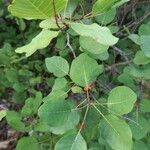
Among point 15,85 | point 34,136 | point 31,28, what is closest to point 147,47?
point 34,136

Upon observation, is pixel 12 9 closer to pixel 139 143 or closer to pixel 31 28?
pixel 139 143

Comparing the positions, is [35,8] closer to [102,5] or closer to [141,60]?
[102,5]

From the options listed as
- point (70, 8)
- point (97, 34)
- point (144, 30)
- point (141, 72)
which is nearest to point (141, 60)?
point (141, 72)

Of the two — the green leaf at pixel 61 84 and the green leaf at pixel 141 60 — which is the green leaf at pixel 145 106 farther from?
the green leaf at pixel 61 84

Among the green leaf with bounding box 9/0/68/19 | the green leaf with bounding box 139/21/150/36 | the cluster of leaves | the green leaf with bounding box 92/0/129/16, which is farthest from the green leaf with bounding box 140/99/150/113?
the green leaf with bounding box 9/0/68/19

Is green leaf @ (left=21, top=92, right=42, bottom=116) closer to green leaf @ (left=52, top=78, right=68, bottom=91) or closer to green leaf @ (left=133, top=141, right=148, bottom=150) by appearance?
green leaf @ (left=52, top=78, right=68, bottom=91)

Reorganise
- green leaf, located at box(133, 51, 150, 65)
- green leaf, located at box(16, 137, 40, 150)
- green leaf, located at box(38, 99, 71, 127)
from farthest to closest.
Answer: green leaf, located at box(16, 137, 40, 150), green leaf, located at box(133, 51, 150, 65), green leaf, located at box(38, 99, 71, 127)
